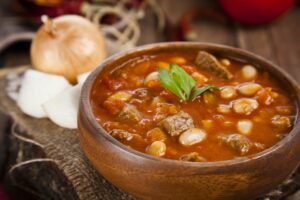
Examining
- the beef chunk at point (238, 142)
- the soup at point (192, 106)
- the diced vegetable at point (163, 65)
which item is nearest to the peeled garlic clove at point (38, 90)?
the soup at point (192, 106)

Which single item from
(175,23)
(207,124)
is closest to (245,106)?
(207,124)

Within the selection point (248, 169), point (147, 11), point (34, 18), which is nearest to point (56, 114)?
point (248, 169)

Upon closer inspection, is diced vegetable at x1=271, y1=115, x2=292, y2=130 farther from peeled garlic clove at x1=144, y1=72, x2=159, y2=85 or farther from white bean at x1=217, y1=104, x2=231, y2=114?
peeled garlic clove at x1=144, y1=72, x2=159, y2=85

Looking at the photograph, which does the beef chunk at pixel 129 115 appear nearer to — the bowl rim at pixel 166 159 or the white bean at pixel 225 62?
the bowl rim at pixel 166 159

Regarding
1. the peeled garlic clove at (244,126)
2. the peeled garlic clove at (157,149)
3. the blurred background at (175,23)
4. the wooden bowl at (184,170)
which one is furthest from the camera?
the blurred background at (175,23)

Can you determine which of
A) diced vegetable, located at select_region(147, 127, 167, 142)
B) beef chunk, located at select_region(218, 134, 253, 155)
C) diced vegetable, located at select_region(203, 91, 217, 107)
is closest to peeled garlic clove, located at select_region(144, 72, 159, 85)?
diced vegetable, located at select_region(203, 91, 217, 107)

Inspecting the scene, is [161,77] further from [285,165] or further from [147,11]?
[147,11]
